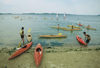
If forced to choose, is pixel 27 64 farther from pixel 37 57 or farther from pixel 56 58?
pixel 56 58

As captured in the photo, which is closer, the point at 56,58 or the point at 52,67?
the point at 52,67

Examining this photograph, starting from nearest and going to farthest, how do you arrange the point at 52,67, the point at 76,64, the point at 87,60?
the point at 52,67
the point at 76,64
the point at 87,60

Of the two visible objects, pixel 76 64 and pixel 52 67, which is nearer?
pixel 52 67

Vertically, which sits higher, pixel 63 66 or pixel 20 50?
pixel 20 50

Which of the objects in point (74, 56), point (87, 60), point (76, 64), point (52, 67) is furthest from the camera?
point (74, 56)

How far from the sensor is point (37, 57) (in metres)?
8.42

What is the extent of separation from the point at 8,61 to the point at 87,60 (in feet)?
30.7

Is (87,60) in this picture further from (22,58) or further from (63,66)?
(22,58)

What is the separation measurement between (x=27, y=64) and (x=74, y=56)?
592 centimetres

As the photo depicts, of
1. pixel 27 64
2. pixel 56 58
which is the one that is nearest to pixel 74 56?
pixel 56 58

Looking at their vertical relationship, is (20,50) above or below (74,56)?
above

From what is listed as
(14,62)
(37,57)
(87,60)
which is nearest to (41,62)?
(37,57)

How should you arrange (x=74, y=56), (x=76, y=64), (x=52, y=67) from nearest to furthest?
(x=52, y=67) < (x=76, y=64) < (x=74, y=56)

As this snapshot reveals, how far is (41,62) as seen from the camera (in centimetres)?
853
